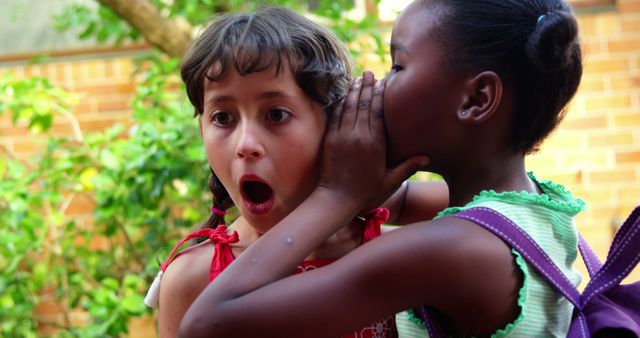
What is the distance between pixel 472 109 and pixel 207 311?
2.05 ft

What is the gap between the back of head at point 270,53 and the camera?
1.87 metres

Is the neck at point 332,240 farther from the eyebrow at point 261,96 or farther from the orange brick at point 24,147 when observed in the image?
the orange brick at point 24,147

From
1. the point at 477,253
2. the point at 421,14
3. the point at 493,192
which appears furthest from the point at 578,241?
the point at 421,14

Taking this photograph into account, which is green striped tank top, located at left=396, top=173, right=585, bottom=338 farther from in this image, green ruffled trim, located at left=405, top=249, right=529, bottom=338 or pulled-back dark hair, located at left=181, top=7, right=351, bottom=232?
pulled-back dark hair, located at left=181, top=7, right=351, bottom=232

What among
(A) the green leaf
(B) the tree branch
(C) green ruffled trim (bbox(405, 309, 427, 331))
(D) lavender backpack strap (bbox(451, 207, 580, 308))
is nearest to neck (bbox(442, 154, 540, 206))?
(D) lavender backpack strap (bbox(451, 207, 580, 308))

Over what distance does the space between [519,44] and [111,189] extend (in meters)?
2.45

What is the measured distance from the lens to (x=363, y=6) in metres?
5.69

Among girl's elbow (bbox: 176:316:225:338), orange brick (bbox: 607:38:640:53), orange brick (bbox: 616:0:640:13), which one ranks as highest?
girl's elbow (bbox: 176:316:225:338)

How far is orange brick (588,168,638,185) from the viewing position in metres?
5.44

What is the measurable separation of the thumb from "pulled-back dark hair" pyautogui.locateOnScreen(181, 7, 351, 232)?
22cm

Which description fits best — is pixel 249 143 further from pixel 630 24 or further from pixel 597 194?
pixel 630 24

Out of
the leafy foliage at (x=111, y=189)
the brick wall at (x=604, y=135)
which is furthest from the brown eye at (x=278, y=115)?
the brick wall at (x=604, y=135)

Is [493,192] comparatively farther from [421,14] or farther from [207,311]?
[207,311]

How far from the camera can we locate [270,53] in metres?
1.88
